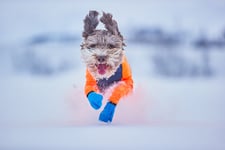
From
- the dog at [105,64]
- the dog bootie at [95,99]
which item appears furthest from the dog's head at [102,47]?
the dog bootie at [95,99]

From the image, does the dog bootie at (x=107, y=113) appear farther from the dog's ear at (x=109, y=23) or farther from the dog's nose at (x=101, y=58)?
the dog's ear at (x=109, y=23)

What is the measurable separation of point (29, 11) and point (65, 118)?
680 millimetres

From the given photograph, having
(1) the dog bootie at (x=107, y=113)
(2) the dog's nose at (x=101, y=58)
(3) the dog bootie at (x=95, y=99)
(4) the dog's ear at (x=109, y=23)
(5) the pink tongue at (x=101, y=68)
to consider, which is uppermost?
(4) the dog's ear at (x=109, y=23)

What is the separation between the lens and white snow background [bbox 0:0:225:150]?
2.12 meters

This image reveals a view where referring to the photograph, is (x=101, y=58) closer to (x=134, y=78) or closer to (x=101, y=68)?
(x=101, y=68)

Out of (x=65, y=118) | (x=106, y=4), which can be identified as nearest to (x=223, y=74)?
(x=106, y=4)

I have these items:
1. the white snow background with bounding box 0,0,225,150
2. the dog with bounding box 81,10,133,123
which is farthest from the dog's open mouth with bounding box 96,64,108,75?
the white snow background with bounding box 0,0,225,150

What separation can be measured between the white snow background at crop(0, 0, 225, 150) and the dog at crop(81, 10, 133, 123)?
0.13ft

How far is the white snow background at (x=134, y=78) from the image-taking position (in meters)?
2.12

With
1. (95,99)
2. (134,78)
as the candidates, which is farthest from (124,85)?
(95,99)

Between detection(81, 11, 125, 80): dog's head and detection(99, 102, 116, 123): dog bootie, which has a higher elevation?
detection(81, 11, 125, 80): dog's head

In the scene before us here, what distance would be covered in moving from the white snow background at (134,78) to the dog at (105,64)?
A: 0.13ft

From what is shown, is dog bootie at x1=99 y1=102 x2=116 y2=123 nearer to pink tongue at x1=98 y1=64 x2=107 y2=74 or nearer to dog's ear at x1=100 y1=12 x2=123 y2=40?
pink tongue at x1=98 y1=64 x2=107 y2=74

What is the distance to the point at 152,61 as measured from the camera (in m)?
2.14
